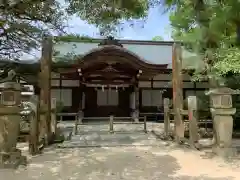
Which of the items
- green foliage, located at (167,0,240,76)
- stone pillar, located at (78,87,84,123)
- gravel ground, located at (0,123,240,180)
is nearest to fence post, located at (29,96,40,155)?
gravel ground, located at (0,123,240,180)

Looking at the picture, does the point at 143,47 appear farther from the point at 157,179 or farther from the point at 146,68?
the point at 157,179

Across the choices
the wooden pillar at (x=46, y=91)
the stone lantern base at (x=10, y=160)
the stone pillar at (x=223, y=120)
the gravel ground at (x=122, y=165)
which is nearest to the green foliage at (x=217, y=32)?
the stone pillar at (x=223, y=120)

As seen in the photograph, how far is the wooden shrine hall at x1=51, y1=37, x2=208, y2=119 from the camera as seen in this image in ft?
50.9

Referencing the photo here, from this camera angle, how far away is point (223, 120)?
259 inches

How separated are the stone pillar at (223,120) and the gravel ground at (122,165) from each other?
15.3 inches

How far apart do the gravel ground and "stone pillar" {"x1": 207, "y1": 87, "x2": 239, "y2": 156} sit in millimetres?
388

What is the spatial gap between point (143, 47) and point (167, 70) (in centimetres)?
574

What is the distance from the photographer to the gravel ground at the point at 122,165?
16.5 ft

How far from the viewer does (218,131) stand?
6.62m

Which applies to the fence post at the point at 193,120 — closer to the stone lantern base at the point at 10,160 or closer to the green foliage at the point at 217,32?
the green foliage at the point at 217,32

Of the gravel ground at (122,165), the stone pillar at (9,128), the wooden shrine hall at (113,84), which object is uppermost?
the wooden shrine hall at (113,84)

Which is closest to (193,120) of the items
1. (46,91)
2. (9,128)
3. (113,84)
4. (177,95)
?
(177,95)

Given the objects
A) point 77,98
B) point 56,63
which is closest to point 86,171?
point 56,63

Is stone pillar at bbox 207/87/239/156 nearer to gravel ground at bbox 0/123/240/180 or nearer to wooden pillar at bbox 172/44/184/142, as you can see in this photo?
gravel ground at bbox 0/123/240/180
